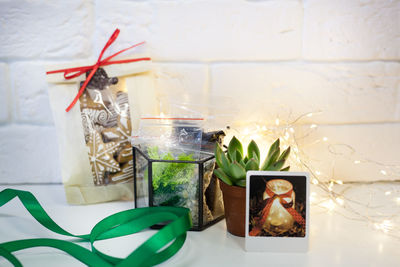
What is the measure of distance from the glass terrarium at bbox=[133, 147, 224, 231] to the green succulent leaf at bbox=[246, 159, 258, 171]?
9 centimetres

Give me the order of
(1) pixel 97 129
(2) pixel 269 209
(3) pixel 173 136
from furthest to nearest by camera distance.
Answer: (1) pixel 97 129 < (3) pixel 173 136 < (2) pixel 269 209

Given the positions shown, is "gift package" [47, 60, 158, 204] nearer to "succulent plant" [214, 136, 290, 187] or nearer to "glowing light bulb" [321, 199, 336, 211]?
"succulent plant" [214, 136, 290, 187]

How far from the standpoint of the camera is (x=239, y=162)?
74 centimetres

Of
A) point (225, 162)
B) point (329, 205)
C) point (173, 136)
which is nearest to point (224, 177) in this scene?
point (225, 162)

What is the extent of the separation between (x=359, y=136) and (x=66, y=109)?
794 mm

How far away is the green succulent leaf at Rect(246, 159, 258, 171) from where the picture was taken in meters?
0.68

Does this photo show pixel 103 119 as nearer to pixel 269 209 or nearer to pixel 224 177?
pixel 224 177

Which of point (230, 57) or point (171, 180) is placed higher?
point (230, 57)

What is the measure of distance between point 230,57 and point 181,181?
39 cm

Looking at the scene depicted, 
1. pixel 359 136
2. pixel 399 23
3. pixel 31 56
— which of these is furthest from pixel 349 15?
pixel 31 56

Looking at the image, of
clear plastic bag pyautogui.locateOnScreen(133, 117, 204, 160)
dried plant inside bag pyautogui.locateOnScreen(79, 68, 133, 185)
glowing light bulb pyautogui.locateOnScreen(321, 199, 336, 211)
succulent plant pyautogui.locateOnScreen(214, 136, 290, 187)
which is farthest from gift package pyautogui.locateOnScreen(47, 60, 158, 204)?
glowing light bulb pyautogui.locateOnScreen(321, 199, 336, 211)


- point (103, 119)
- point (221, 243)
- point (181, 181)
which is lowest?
point (221, 243)

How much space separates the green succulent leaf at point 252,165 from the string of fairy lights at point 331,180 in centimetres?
24

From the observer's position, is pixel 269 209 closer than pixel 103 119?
Yes
